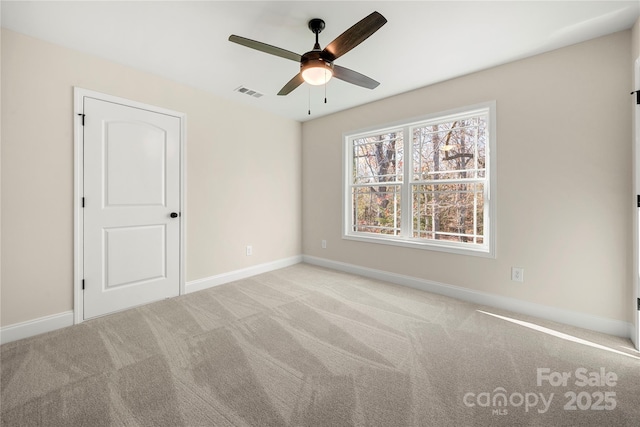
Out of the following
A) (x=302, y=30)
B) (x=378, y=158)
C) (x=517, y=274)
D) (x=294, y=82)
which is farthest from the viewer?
(x=378, y=158)

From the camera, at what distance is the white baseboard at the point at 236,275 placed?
334 cm

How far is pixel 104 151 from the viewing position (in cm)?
264

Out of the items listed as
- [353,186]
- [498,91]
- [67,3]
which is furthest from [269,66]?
[498,91]

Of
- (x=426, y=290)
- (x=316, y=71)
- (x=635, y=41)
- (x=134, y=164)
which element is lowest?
(x=426, y=290)

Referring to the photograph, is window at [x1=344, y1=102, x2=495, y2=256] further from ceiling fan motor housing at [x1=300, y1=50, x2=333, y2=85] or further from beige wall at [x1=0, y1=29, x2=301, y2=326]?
ceiling fan motor housing at [x1=300, y1=50, x2=333, y2=85]

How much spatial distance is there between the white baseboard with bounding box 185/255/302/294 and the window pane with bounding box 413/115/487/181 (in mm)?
2475

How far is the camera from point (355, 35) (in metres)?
1.72

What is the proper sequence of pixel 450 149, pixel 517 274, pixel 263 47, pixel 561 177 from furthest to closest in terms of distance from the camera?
pixel 450 149
pixel 517 274
pixel 561 177
pixel 263 47

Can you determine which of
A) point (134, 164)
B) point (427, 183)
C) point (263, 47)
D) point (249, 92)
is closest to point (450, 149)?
point (427, 183)

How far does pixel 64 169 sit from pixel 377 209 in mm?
3605

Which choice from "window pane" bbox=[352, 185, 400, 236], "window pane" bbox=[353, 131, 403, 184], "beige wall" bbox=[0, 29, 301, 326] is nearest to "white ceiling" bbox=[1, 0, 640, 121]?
"beige wall" bbox=[0, 29, 301, 326]

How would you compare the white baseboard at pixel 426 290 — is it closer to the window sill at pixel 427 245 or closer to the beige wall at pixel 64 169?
the beige wall at pixel 64 169

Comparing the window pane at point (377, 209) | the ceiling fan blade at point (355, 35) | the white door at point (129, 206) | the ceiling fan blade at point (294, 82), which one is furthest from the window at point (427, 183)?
the white door at point (129, 206)

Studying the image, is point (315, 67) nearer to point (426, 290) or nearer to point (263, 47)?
point (263, 47)
